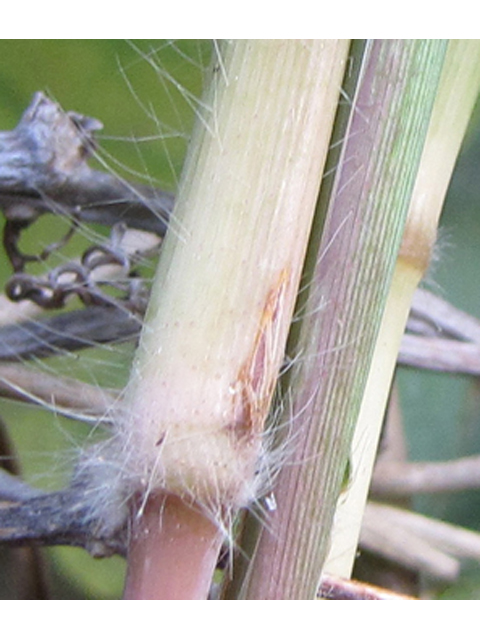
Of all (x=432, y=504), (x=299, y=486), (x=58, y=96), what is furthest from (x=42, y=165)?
(x=432, y=504)

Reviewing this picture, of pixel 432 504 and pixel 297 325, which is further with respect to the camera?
pixel 432 504

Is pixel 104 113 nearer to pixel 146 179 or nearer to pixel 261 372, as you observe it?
pixel 146 179

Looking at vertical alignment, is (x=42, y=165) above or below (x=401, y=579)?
above

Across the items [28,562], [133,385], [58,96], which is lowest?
[28,562]
